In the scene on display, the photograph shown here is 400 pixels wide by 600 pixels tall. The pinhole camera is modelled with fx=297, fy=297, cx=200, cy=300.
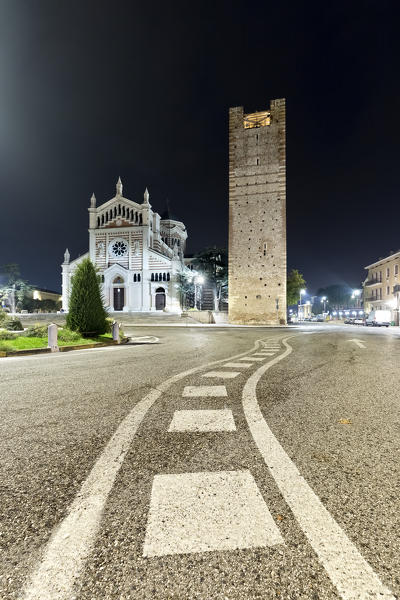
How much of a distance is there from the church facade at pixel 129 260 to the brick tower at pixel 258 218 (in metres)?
13.2

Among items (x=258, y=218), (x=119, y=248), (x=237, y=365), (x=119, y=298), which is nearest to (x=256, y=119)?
(x=258, y=218)

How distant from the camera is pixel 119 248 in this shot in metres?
49.6

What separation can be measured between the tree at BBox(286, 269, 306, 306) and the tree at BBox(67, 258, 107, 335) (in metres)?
41.7

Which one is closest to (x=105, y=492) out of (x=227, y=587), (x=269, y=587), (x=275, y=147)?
(x=227, y=587)

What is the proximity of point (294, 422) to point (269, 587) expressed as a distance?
82.7 inches

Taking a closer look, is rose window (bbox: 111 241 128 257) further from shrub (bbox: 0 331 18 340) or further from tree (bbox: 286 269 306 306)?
shrub (bbox: 0 331 18 340)

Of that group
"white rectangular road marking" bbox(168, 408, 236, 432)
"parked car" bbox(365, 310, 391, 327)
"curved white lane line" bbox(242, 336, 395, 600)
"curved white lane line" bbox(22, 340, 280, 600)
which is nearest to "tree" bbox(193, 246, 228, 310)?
"parked car" bbox(365, 310, 391, 327)

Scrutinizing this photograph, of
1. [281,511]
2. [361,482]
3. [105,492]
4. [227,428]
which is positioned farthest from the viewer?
[227,428]

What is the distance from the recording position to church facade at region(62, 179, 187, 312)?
47.0 metres

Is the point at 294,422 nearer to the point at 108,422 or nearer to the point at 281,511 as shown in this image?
the point at 281,511

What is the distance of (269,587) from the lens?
3.84 ft

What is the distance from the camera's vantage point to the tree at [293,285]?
5094 cm

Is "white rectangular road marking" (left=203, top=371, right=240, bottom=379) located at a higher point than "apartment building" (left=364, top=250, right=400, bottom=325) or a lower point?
lower

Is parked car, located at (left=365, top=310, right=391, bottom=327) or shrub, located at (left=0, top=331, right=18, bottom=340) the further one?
parked car, located at (left=365, top=310, right=391, bottom=327)
